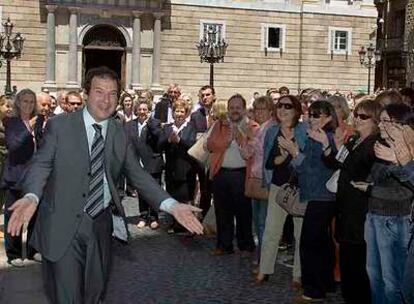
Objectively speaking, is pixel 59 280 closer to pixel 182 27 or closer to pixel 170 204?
pixel 170 204

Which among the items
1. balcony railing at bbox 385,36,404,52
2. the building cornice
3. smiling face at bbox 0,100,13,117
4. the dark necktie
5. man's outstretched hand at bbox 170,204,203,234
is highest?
the building cornice

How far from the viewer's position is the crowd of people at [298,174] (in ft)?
17.5

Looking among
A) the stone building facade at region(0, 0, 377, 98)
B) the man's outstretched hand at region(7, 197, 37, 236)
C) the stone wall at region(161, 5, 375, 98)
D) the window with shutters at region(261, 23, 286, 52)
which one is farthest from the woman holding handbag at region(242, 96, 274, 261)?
the window with shutters at region(261, 23, 286, 52)

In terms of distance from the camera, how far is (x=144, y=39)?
35.4 m

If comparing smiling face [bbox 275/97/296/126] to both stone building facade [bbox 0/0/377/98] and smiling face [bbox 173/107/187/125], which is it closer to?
smiling face [bbox 173/107/187/125]

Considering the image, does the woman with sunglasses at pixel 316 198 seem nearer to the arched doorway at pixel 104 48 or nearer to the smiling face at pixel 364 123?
the smiling face at pixel 364 123

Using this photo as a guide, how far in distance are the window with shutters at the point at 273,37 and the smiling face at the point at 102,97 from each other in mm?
34089

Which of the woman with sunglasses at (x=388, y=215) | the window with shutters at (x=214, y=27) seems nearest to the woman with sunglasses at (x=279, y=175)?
the woman with sunglasses at (x=388, y=215)

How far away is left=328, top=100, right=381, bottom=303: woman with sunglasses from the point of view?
587 cm

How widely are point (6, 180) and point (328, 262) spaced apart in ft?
12.2

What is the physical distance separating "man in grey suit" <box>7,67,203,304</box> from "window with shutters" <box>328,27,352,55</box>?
3569 centimetres

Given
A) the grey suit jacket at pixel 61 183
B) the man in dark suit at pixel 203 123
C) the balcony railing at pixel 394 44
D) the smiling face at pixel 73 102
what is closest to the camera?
the grey suit jacket at pixel 61 183

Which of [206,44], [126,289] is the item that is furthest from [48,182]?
[206,44]

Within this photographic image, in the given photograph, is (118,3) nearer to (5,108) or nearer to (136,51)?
(136,51)
